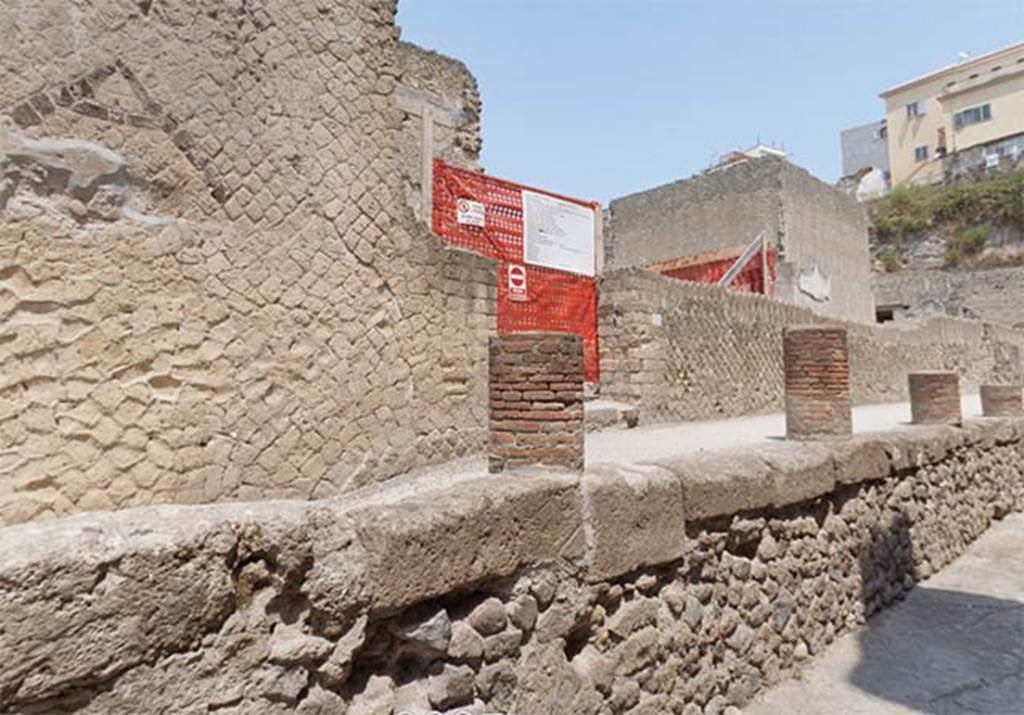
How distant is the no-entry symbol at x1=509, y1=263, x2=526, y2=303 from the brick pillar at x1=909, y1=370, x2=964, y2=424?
4519 mm

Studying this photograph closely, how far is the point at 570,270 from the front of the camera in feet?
26.4

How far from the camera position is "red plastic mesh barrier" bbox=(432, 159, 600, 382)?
716 centimetres

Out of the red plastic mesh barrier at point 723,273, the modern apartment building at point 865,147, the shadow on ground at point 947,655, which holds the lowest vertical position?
the shadow on ground at point 947,655

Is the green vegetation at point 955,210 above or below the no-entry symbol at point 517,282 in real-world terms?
above

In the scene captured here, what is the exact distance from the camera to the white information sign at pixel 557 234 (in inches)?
307

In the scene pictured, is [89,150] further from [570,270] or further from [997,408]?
[997,408]

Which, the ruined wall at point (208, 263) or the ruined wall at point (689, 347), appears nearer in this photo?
the ruined wall at point (208, 263)

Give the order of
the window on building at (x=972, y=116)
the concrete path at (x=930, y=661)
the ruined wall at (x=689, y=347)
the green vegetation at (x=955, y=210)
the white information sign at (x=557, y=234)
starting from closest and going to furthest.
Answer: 1. the concrete path at (x=930, y=661)
2. the white information sign at (x=557, y=234)
3. the ruined wall at (x=689, y=347)
4. the green vegetation at (x=955, y=210)
5. the window on building at (x=972, y=116)

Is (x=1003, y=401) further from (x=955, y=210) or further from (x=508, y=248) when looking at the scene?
(x=955, y=210)

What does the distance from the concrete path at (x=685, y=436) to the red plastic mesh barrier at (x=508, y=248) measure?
4.08 feet

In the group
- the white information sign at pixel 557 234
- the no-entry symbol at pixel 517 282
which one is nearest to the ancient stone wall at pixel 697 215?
the white information sign at pixel 557 234

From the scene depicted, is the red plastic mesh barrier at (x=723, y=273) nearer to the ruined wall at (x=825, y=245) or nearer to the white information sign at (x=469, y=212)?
the ruined wall at (x=825, y=245)

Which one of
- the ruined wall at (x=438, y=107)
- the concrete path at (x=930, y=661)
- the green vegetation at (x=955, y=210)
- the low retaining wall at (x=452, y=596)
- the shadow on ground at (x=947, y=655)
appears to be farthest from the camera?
the green vegetation at (x=955, y=210)

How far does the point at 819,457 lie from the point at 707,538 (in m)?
1.49
